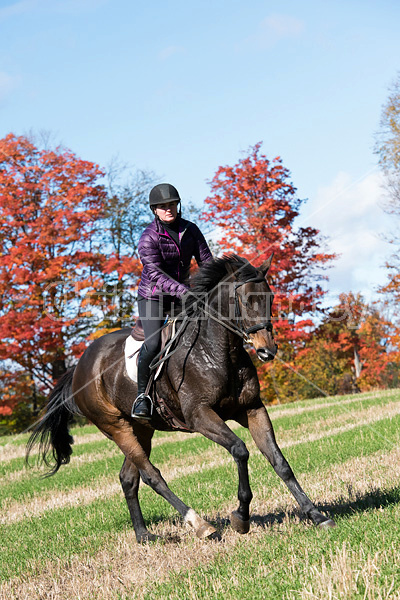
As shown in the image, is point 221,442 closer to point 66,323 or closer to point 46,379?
point 66,323

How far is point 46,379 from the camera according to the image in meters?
26.2

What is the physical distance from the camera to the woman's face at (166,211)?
6262 millimetres

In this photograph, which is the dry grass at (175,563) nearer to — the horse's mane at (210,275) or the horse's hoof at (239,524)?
the horse's hoof at (239,524)

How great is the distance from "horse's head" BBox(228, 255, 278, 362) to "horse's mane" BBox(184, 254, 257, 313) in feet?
0.62

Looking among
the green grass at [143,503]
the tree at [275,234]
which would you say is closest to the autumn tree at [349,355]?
the tree at [275,234]

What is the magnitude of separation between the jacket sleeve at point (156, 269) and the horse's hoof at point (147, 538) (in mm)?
2438

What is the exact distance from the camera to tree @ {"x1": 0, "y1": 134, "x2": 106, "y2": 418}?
22.8m

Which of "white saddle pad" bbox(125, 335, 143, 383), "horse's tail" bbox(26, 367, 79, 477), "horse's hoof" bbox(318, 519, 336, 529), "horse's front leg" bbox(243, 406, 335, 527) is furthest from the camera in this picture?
"horse's tail" bbox(26, 367, 79, 477)

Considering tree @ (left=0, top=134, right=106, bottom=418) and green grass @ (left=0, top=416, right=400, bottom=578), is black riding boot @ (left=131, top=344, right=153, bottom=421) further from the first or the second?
tree @ (left=0, top=134, right=106, bottom=418)

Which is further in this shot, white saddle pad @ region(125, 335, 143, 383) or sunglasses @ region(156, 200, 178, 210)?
white saddle pad @ region(125, 335, 143, 383)

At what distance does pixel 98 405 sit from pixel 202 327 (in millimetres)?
2126

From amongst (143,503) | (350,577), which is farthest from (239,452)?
(143,503)

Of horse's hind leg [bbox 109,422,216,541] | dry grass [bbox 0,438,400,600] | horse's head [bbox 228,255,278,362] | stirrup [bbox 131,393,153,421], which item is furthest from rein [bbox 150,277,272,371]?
Answer: dry grass [bbox 0,438,400,600]

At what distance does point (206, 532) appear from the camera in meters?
5.43
